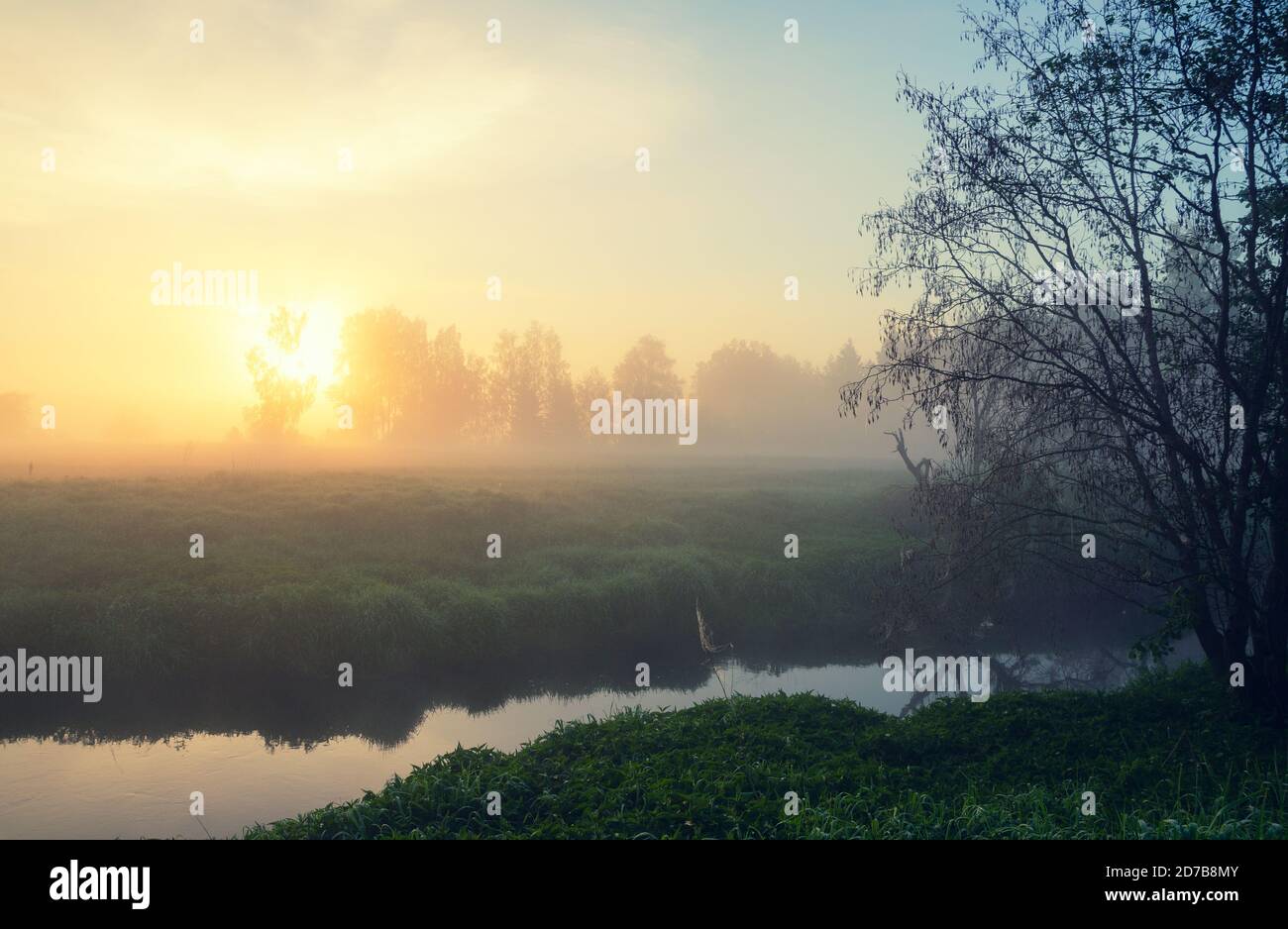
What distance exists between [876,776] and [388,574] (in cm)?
2034

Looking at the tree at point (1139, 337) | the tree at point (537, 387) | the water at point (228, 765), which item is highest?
the tree at point (537, 387)

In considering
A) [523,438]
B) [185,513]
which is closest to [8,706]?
[185,513]

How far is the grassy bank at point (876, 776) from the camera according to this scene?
8930 millimetres

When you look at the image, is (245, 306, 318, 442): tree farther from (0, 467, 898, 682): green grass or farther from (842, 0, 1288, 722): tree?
(842, 0, 1288, 722): tree

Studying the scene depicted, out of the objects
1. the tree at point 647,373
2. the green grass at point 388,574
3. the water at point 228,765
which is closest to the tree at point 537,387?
the tree at point 647,373

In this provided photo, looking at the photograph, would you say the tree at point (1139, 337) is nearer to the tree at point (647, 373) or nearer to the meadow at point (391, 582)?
the meadow at point (391, 582)

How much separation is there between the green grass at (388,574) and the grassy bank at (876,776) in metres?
11.5

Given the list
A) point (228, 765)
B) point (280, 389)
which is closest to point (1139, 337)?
point (228, 765)

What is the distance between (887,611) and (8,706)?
63.8 feet

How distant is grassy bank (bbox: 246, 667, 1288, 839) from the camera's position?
8930 millimetres

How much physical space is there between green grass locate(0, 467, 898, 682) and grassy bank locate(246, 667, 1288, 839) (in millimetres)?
11502

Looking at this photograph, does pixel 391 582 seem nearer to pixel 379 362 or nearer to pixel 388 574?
pixel 388 574

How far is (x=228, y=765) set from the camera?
1648 centimetres
